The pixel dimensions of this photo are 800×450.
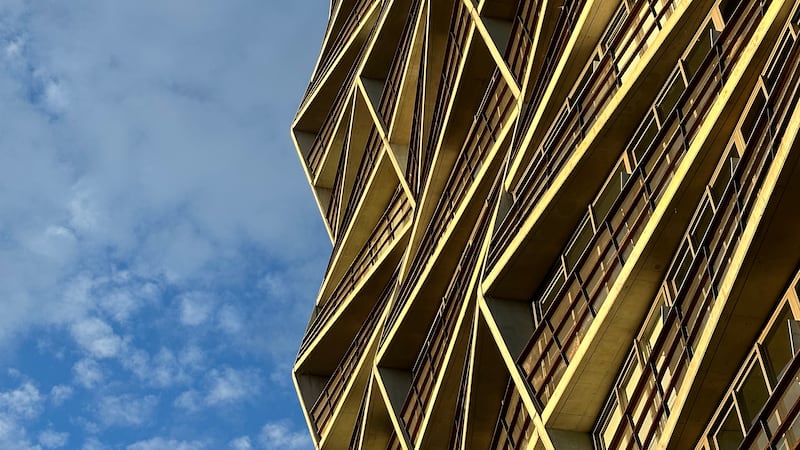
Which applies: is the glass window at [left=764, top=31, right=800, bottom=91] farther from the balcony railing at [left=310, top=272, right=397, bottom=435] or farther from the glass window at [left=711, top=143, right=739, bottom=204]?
the balcony railing at [left=310, top=272, right=397, bottom=435]

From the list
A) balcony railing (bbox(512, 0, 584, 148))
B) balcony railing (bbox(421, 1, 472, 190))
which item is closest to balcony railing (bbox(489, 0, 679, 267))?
balcony railing (bbox(512, 0, 584, 148))

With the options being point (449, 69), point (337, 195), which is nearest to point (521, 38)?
point (449, 69)

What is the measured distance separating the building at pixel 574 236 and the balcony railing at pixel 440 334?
0.09 meters

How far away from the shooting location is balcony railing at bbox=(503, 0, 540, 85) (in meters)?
27.5

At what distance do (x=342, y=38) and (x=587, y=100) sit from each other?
25851 mm

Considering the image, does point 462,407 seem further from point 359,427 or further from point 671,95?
point 359,427

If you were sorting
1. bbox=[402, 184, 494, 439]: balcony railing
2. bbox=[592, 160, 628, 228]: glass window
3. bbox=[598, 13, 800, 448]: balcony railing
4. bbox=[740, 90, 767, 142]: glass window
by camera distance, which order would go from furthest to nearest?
1. bbox=[402, 184, 494, 439]: balcony railing
2. bbox=[592, 160, 628, 228]: glass window
3. bbox=[740, 90, 767, 142]: glass window
4. bbox=[598, 13, 800, 448]: balcony railing

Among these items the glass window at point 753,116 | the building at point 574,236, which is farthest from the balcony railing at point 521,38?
the glass window at point 753,116

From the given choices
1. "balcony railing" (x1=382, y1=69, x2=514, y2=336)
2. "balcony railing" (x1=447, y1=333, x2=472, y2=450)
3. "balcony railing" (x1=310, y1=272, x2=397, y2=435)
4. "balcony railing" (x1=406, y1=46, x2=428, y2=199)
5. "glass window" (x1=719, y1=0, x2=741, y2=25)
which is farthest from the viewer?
"balcony railing" (x1=310, y1=272, x2=397, y2=435)

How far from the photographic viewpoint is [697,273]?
16.9 m

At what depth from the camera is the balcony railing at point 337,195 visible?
43.7 m

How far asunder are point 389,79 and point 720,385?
24.7m

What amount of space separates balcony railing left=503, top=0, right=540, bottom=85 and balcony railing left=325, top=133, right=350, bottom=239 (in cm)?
1553

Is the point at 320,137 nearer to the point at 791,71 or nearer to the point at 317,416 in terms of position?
the point at 317,416
